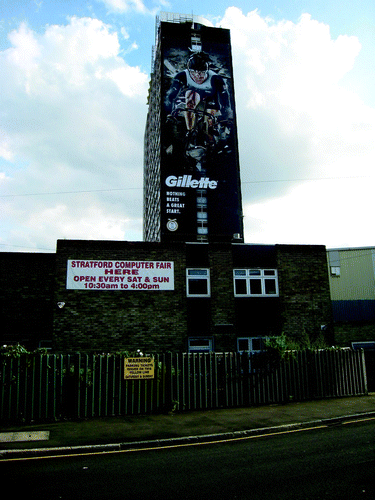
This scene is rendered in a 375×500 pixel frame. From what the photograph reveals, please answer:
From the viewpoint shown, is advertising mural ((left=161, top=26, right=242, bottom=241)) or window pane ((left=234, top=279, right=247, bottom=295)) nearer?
window pane ((left=234, top=279, right=247, bottom=295))

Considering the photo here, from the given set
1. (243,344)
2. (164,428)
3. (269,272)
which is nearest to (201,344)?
(243,344)

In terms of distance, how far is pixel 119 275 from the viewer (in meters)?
19.9

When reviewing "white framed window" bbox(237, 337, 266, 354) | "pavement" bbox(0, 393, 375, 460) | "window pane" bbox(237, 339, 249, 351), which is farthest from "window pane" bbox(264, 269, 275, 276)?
"pavement" bbox(0, 393, 375, 460)

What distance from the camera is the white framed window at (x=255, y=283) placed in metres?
21.2

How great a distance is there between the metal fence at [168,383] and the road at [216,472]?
400cm

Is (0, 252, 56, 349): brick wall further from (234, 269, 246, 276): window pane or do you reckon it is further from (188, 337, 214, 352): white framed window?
(234, 269, 246, 276): window pane

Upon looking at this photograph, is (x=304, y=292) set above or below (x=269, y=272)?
below

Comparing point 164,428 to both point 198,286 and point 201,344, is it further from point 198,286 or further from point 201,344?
point 198,286

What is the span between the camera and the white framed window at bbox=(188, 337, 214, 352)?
66.1ft

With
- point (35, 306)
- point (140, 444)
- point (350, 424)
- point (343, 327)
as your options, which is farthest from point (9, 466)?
point (343, 327)

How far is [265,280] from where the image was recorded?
70.1 feet

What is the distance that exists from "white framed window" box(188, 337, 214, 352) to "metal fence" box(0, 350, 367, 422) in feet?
19.8

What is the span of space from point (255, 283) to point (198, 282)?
2952 millimetres

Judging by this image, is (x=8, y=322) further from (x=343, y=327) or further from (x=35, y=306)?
(x=343, y=327)
